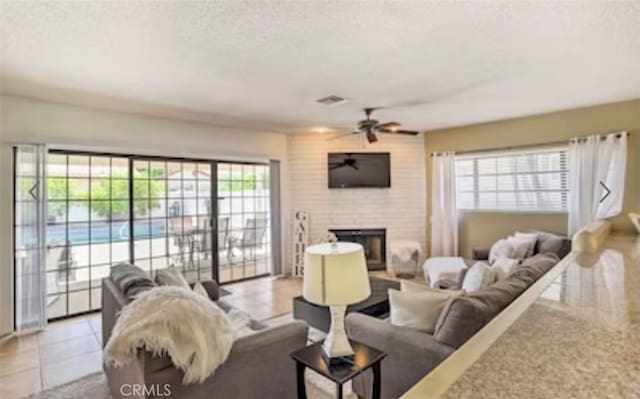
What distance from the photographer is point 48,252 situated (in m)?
4.11

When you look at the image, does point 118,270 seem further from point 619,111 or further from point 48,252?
point 619,111

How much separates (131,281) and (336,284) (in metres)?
1.53

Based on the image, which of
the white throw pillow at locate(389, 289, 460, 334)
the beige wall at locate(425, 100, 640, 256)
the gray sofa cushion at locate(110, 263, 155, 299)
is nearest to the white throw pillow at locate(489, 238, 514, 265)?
the beige wall at locate(425, 100, 640, 256)

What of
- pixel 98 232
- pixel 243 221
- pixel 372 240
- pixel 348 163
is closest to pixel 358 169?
pixel 348 163

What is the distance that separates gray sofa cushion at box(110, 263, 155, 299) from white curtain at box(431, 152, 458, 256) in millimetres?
4790

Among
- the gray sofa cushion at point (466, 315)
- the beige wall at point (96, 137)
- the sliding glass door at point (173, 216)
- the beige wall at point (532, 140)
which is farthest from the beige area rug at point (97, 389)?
the beige wall at point (532, 140)

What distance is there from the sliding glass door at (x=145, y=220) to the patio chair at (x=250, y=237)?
0.7 inches

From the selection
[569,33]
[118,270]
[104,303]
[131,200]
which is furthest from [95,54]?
[569,33]

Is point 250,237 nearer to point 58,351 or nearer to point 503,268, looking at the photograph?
point 58,351

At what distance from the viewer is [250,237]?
6.05 metres

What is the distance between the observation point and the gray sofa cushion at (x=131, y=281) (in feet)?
7.57

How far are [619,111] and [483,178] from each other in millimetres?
1887

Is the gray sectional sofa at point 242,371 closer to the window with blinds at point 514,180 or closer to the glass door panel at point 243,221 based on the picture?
the glass door panel at point 243,221

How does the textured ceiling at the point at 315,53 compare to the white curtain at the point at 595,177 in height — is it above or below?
above
